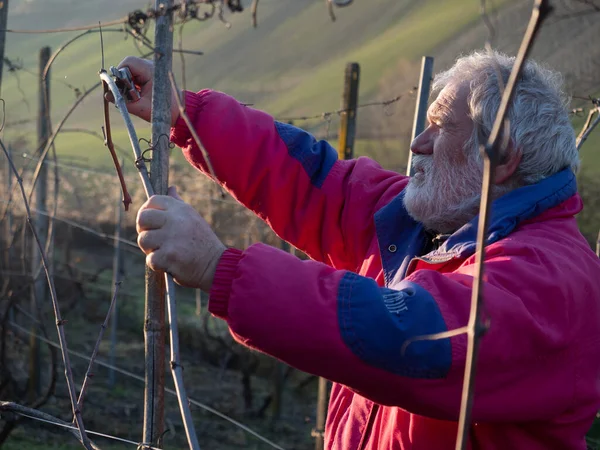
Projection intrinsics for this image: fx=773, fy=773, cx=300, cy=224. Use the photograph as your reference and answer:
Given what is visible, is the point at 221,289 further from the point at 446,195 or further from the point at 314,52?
the point at 314,52

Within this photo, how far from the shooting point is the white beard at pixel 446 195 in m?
2.13

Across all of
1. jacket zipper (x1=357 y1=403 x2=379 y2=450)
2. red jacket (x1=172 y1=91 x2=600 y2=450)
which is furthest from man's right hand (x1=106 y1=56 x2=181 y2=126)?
jacket zipper (x1=357 y1=403 x2=379 y2=450)

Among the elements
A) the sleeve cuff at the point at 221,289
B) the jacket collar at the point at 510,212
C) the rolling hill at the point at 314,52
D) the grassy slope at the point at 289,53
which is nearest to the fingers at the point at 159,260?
the sleeve cuff at the point at 221,289

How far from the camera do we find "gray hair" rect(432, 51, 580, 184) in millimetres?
2027

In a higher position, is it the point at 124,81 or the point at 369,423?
the point at 124,81

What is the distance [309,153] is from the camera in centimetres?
251

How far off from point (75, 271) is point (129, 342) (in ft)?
6.60

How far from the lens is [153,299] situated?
181 centimetres

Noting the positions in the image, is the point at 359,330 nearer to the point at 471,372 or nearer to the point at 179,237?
the point at 179,237

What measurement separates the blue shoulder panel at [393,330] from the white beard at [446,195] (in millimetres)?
644

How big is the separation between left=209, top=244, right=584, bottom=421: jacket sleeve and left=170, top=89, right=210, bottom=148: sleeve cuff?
84 cm

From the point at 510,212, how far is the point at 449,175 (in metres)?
0.30

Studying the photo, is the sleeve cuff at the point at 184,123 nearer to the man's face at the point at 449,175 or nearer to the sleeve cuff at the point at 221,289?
the man's face at the point at 449,175

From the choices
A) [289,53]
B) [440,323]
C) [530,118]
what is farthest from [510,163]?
[289,53]
